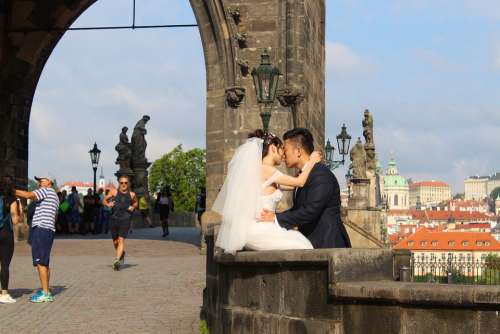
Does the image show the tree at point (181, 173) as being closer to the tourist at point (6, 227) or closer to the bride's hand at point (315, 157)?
the tourist at point (6, 227)

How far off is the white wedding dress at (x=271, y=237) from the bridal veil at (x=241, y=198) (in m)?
0.05

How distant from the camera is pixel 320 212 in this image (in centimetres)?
680

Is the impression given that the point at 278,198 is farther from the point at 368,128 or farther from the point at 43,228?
the point at 368,128

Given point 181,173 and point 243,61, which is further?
point 181,173

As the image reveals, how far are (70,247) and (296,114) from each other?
6121mm

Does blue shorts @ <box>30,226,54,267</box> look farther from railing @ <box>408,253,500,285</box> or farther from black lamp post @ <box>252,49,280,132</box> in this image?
railing @ <box>408,253,500,285</box>

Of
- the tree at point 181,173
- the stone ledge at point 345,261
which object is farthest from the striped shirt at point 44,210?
the tree at point 181,173

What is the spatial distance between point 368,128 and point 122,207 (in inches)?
914

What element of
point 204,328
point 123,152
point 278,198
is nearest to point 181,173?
point 123,152

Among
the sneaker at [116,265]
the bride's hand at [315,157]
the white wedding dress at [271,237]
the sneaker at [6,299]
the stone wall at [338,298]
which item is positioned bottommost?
the sneaker at [6,299]

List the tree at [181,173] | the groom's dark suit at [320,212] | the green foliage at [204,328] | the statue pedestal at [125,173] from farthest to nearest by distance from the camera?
the tree at [181,173], the statue pedestal at [125,173], the green foliage at [204,328], the groom's dark suit at [320,212]

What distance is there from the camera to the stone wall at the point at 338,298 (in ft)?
16.1

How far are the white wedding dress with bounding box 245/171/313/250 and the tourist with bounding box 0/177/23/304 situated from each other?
4962mm

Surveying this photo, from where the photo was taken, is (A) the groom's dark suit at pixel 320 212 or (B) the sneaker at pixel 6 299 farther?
(B) the sneaker at pixel 6 299
